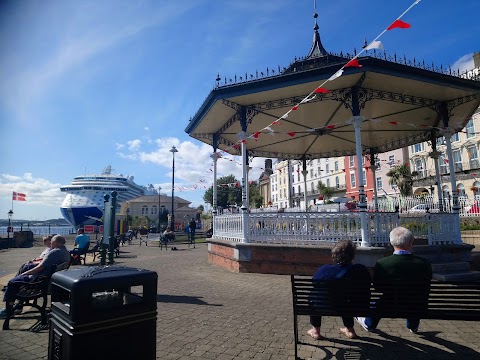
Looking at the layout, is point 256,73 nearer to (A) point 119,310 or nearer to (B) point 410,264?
(B) point 410,264

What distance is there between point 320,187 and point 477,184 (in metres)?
27.6

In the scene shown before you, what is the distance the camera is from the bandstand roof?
823cm

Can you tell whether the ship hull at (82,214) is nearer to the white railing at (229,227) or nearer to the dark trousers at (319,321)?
the white railing at (229,227)

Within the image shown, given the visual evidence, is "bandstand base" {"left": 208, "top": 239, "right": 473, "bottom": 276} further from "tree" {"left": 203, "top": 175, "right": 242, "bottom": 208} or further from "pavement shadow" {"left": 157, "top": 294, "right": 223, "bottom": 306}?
"tree" {"left": 203, "top": 175, "right": 242, "bottom": 208}

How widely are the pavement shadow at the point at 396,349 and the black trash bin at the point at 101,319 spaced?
2.15 metres

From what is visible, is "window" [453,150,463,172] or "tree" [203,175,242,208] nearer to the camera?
"window" [453,150,463,172]

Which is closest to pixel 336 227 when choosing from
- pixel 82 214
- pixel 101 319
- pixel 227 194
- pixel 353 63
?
pixel 353 63

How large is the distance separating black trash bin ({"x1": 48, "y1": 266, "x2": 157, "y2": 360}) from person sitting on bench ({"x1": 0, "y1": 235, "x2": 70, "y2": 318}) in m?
2.83

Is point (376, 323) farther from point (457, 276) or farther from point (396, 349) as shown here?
point (457, 276)

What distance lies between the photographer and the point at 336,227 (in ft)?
27.1

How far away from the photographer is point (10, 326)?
455 cm

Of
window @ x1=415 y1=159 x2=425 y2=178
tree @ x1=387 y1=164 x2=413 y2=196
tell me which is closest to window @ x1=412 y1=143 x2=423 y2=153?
window @ x1=415 y1=159 x2=425 y2=178

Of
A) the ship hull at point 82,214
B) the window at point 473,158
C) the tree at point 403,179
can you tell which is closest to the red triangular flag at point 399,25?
the tree at point 403,179

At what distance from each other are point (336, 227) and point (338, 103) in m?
4.42
